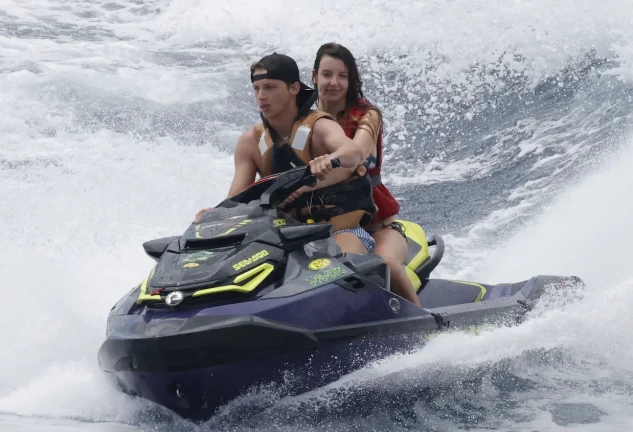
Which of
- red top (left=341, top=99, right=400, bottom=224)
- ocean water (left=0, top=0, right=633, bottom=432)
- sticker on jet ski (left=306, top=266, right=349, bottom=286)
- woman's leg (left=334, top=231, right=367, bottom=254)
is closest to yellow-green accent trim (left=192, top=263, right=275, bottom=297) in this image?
sticker on jet ski (left=306, top=266, right=349, bottom=286)

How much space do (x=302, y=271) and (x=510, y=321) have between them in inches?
62.6

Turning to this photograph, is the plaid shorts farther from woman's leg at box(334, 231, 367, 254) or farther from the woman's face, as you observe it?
the woman's face

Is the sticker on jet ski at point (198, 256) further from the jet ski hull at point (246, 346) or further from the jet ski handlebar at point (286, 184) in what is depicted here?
the jet ski handlebar at point (286, 184)

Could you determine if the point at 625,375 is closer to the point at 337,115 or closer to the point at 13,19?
the point at 337,115

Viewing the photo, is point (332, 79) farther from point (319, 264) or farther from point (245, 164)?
point (319, 264)

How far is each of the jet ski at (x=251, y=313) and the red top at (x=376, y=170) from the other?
28.3 inches

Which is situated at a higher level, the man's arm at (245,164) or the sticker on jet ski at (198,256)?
the man's arm at (245,164)

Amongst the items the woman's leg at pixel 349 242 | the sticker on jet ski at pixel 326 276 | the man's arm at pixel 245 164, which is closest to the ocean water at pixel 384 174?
the sticker on jet ski at pixel 326 276

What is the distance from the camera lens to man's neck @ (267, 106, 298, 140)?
421 centimetres

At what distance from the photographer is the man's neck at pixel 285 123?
4.21 meters

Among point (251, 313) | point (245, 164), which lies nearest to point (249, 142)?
point (245, 164)

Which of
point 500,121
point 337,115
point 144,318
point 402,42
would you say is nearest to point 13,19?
point 402,42

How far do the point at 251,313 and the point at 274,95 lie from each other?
120 centimetres

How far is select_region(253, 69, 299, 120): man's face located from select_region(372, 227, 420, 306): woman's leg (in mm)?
794
